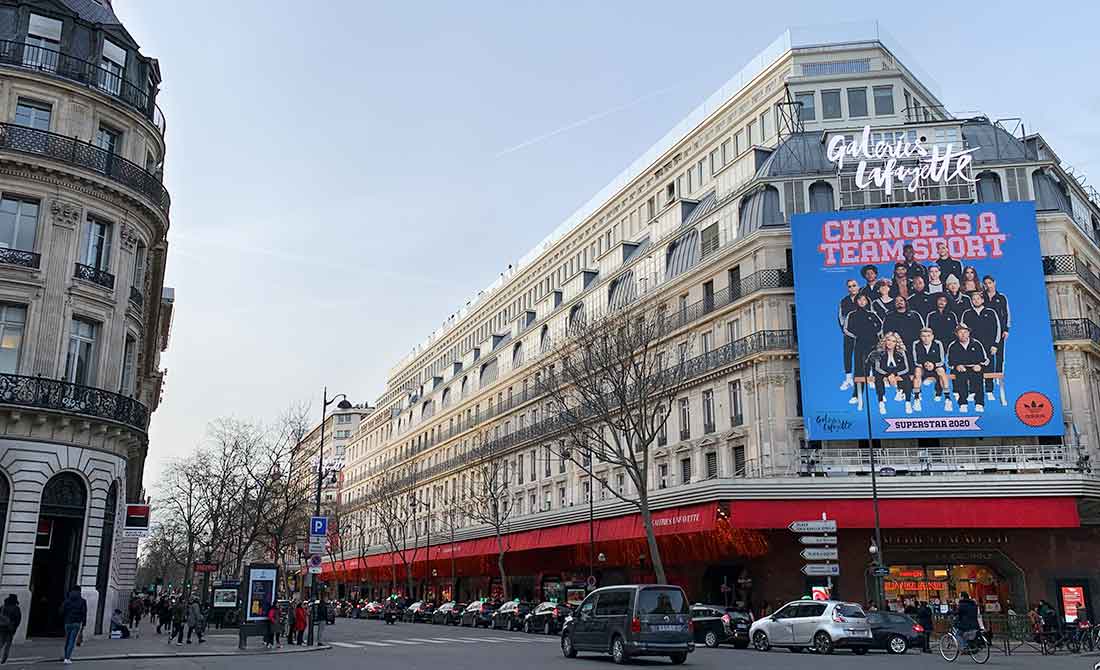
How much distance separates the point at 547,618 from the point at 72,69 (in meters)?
26.8

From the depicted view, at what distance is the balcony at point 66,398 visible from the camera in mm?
24609

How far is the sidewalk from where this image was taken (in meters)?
21.0

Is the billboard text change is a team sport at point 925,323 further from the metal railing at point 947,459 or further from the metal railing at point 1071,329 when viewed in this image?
the metal railing at point 1071,329

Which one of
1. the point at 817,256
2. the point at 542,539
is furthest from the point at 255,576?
the point at 817,256

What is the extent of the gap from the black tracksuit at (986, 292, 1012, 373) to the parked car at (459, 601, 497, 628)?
26.3 meters

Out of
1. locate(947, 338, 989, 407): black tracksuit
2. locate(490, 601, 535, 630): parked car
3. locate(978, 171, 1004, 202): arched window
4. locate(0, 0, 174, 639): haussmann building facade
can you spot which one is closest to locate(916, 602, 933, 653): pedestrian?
locate(947, 338, 989, 407): black tracksuit

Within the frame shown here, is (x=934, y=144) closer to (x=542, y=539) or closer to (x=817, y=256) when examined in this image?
(x=817, y=256)

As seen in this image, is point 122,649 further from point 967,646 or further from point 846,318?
point 846,318

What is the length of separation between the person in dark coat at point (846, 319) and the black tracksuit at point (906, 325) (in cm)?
155

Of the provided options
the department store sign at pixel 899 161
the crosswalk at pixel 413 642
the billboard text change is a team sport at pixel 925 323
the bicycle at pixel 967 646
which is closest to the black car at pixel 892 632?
the bicycle at pixel 967 646

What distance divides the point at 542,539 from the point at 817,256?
22253 mm

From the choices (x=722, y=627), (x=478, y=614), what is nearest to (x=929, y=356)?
(x=722, y=627)

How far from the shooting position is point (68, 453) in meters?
25.6

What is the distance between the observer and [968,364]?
125 ft
